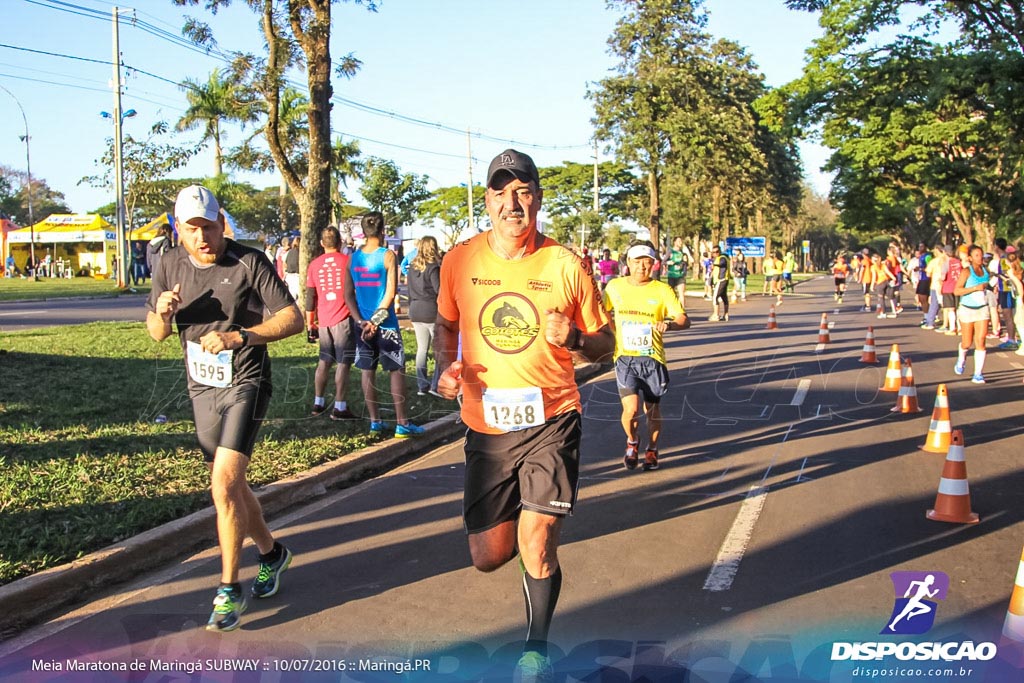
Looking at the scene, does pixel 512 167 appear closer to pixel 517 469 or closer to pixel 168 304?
pixel 517 469

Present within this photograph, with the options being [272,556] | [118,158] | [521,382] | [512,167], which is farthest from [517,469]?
[118,158]

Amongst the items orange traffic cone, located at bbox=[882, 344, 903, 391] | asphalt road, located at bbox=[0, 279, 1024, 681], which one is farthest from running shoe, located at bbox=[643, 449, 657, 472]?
orange traffic cone, located at bbox=[882, 344, 903, 391]

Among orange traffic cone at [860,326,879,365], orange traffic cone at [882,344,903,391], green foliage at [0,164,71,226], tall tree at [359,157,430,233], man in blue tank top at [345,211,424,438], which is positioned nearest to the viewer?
man in blue tank top at [345,211,424,438]

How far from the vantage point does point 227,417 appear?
4809mm

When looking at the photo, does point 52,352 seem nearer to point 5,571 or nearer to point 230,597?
point 5,571

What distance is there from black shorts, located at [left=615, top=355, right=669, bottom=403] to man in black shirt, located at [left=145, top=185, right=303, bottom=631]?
388cm

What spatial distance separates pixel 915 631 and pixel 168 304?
3.90m

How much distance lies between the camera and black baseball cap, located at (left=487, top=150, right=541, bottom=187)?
4.06 m

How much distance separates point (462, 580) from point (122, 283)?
113ft

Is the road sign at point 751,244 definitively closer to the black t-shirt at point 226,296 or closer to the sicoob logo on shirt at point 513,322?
the black t-shirt at point 226,296

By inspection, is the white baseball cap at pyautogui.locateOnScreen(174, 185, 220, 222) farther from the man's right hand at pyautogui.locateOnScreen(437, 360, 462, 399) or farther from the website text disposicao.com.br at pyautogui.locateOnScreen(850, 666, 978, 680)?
the website text disposicao.com.br at pyautogui.locateOnScreen(850, 666, 978, 680)

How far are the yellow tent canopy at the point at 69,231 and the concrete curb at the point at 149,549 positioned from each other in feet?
153

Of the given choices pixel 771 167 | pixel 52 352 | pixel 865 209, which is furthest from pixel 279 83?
pixel 771 167

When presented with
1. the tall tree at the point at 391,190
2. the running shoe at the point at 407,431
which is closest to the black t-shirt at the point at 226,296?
the running shoe at the point at 407,431
